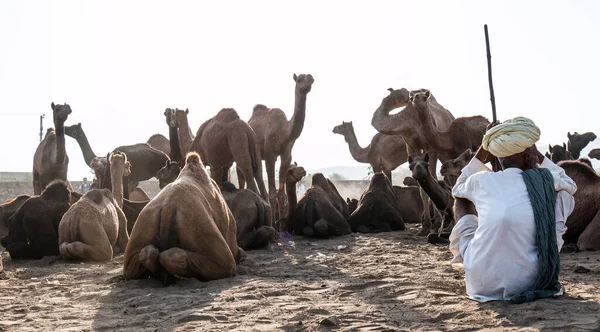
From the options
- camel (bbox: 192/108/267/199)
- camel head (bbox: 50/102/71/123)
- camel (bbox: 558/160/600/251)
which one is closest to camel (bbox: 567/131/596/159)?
camel (bbox: 192/108/267/199)

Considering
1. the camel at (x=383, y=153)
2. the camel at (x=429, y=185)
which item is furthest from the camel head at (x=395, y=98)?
the camel at (x=429, y=185)

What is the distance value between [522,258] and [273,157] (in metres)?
10.7

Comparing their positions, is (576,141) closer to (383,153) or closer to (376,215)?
(383,153)

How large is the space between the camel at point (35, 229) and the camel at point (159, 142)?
9169mm

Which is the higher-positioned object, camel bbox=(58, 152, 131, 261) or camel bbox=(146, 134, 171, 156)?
camel bbox=(146, 134, 171, 156)

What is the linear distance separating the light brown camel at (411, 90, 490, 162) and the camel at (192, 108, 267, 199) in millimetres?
3160

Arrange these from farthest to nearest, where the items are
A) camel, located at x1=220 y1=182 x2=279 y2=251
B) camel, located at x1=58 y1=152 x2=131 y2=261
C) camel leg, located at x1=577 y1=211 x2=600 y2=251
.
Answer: camel, located at x1=220 y1=182 x2=279 y2=251 → camel, located at x1=58 y1=152 x2=131 y2=261 → camel leg, located at x1=577 y1=211 x2=600 y2=251

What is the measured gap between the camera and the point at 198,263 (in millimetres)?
7156

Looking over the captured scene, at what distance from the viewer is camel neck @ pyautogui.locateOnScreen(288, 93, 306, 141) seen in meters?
15.3

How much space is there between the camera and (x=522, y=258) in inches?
217

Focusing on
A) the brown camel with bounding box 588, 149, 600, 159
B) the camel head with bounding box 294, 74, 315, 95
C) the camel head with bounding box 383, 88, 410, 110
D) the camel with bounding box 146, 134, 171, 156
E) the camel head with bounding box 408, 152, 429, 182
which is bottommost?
the camel head with bounding box 408, 152, 429, 182

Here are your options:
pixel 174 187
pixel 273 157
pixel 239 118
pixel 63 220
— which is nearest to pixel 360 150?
pixel 273 157

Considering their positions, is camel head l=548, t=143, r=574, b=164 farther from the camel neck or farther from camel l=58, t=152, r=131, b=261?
camel l=58, t=152, r=131, b=261

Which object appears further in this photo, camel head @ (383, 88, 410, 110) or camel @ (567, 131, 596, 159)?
camel @ (567, 131, 596, 159)
